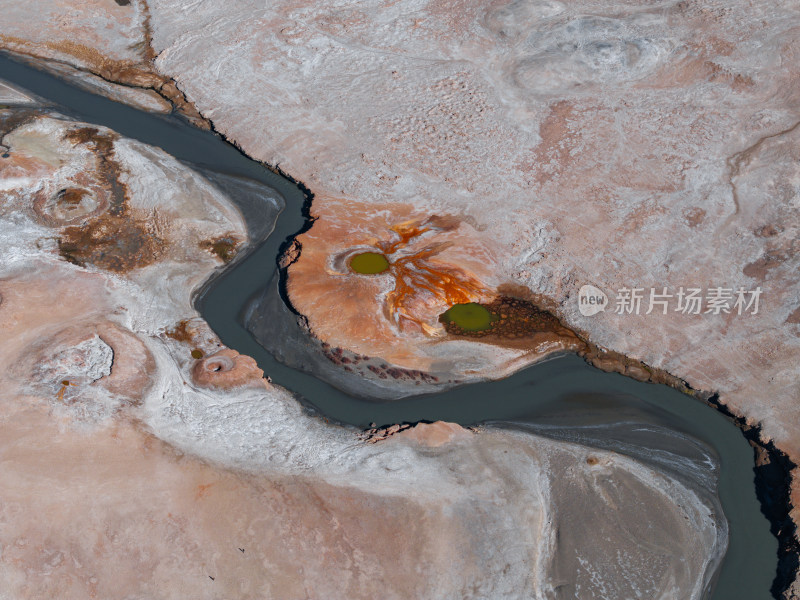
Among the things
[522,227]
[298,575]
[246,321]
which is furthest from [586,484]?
[246,321]

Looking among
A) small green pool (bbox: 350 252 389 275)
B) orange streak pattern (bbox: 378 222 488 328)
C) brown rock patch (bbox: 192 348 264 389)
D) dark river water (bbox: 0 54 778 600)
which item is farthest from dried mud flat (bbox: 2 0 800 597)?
brown rock patch (bbox: 192 348 264 389)

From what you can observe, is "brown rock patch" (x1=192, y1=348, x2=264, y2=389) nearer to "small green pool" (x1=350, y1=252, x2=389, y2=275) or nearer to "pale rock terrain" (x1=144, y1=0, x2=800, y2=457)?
"pale rock terrain" (x1=144, y1=0, x2=800, y2=457)

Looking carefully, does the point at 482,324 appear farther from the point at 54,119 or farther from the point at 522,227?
the point at 54,119

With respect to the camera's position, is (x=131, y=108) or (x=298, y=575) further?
(x=131, y=108)

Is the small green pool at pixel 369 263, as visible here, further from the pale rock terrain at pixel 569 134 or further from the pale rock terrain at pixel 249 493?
the pale rock terrain at pixel 249 493

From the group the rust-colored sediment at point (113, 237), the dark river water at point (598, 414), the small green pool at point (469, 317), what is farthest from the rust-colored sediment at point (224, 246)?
the small green pool at point (469, 317)

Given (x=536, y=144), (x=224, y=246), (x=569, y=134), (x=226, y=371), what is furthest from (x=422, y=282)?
(x=569, y=134)
